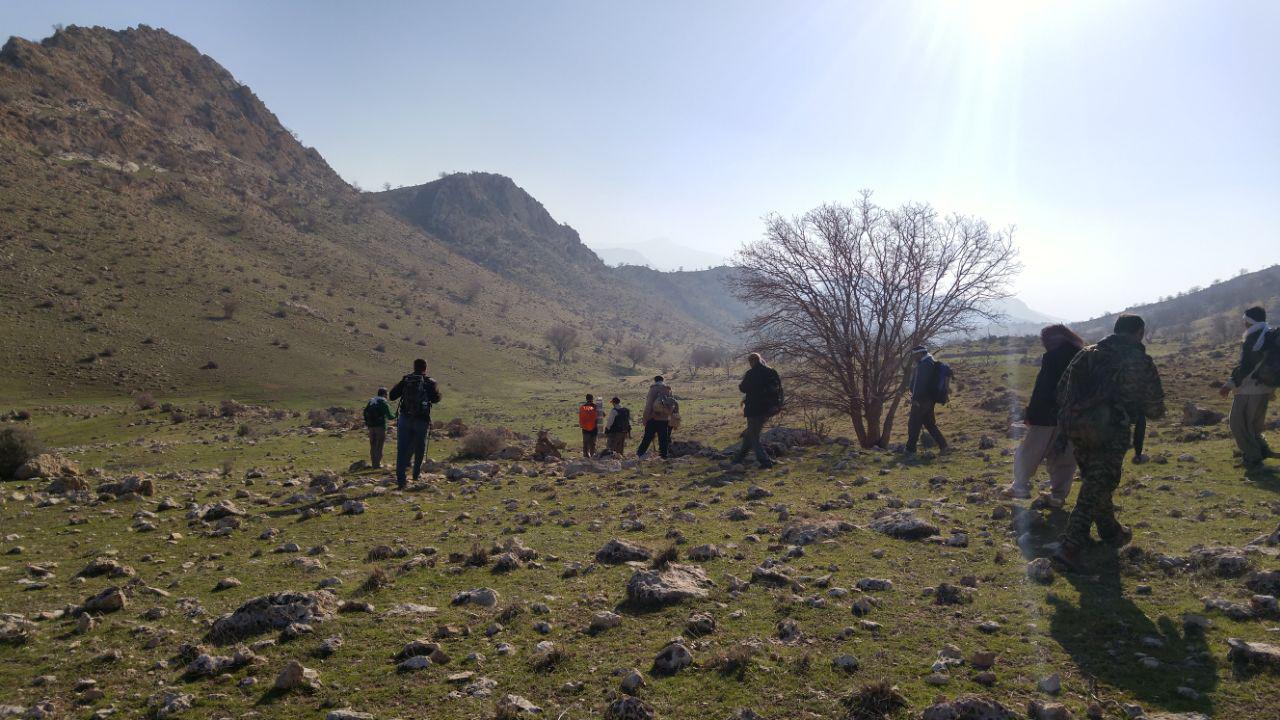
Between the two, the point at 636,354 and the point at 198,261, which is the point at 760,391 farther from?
the point at 636,354

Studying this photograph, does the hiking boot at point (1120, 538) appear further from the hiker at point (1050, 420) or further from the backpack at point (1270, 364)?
the backpack at point (1270, 364)

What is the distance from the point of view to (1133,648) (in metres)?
4.46

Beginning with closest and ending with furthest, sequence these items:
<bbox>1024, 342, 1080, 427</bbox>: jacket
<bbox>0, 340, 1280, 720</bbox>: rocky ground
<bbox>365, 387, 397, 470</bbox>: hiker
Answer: <bbox>0, 340, 1280, 720</bbox>: rocky ground < <bbox>1024, 342, 1080, 427</bbox>: jacket < <bbox>365, 387, 397, 470</bbox>: hiker

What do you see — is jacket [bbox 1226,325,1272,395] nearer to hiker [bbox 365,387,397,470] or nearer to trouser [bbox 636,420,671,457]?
trouser [bbox 636,420,671,457]

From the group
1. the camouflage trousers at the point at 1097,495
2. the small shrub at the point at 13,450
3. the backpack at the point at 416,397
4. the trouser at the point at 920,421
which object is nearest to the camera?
the camouflage trousers at the point at 1097,495

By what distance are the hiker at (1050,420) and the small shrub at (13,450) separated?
721 inches

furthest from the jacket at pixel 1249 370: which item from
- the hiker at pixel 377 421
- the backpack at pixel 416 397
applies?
the hiker at pixel 377 421

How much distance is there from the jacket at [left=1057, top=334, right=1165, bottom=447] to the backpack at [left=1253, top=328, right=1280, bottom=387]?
512 cm

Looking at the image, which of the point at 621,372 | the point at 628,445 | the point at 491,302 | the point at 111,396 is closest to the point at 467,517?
the point at 628,445

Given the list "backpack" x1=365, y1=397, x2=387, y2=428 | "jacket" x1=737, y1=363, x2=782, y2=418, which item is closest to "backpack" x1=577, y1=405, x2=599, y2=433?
"backpack" x1=365, y1=397, x2=387, y2=428

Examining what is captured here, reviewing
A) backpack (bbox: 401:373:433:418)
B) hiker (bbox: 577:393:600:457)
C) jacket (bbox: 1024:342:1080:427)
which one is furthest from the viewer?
hiker (bbox: 577:393:600:457)

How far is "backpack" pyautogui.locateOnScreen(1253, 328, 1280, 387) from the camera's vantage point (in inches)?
385

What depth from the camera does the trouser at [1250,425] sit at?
987 centimetres

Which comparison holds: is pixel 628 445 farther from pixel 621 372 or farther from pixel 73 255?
→ pixel 621 372
